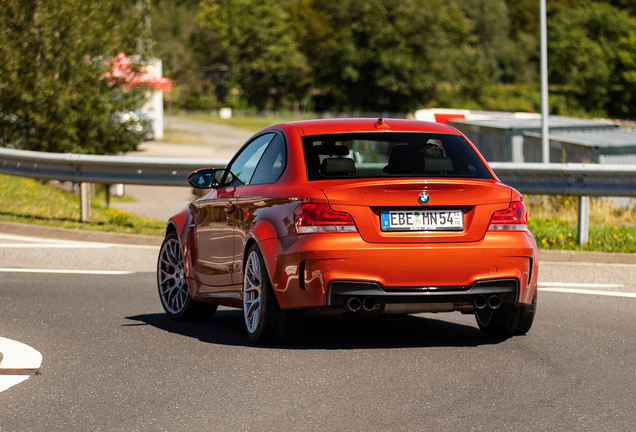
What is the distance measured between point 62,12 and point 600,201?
13.1m

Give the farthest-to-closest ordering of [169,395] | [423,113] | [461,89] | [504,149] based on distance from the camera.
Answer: [461,89], [423,113], [504,149], [169,395]

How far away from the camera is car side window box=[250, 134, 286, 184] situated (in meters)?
6.98

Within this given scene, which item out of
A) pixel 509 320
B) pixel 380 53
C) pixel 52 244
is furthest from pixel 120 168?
pixel 380 53

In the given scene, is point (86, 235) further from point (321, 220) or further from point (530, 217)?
point (321, 220)

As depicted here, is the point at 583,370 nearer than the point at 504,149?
Yes

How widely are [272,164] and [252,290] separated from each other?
2.84ft

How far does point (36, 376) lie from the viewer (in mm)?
5945

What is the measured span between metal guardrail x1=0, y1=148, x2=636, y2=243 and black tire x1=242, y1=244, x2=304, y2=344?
635 centimetres

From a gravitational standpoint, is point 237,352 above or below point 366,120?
below

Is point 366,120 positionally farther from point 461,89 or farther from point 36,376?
point 461,89

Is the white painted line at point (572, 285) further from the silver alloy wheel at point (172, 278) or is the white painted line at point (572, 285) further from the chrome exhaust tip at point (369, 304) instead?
the chrome exhaust tip at point (369, 304)

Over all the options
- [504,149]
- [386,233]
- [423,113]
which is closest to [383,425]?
[386,233]

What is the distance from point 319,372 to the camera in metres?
6.05

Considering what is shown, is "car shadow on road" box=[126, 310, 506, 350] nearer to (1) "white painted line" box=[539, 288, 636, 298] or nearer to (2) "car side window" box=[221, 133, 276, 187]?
(2) "car side window" box=[221, 133, 276, 187]
